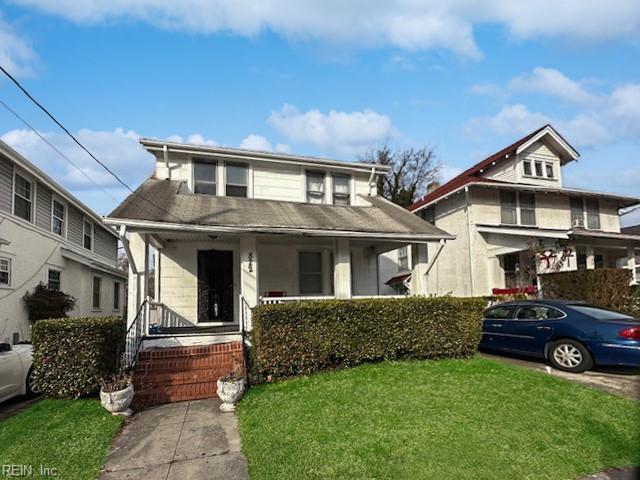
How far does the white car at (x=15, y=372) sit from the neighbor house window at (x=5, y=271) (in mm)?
5475

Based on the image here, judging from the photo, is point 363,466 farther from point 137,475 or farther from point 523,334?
point 523,334

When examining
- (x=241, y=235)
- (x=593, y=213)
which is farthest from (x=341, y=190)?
(x=593, y=213)

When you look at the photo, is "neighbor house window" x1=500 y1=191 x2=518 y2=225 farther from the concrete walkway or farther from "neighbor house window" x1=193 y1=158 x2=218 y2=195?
the concrete walkway

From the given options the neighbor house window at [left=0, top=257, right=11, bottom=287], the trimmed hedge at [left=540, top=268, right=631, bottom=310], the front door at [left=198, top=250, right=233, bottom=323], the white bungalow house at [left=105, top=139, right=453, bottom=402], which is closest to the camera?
the white bungalow house at [left=105, top=139, right=453, bottom=402]

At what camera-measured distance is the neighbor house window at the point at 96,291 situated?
1989 centimetres

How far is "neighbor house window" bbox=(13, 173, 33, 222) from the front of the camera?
13.0 meters

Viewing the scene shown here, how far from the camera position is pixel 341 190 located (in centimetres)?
1420

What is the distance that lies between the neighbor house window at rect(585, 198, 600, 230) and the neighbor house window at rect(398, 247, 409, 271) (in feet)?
30.7

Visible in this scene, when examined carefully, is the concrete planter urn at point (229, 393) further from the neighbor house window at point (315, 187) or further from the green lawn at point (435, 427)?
the neighbor house window at point (315, 187)

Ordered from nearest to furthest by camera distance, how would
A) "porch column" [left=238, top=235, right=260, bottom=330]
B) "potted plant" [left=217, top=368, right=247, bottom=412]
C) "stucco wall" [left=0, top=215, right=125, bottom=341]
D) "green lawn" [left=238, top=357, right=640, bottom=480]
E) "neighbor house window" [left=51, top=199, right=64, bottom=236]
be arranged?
"green lawn" [left=238, top=357, right=640, bottom=480] < "potted plant" [left=217, top=368, right=247, bottom=412] < "porch column" [left=238, top=235, right=260, bottom=330] < "stucco wall" [left=0, top=215, right=125, bottom=341] < "neighbor house window" [left=51, top=199, right=64, bottom=236]

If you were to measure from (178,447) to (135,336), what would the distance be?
13.5ft

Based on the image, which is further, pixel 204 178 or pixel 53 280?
pixel 53 280

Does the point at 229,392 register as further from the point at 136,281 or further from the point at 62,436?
the point at 136,281

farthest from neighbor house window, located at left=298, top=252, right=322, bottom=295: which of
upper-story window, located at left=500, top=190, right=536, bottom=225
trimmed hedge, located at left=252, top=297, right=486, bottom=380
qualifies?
upper-story window, located at left=500, top=190, right=536, bottom=225
